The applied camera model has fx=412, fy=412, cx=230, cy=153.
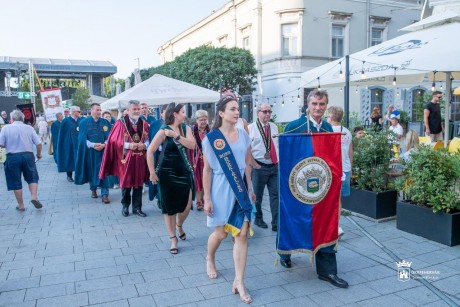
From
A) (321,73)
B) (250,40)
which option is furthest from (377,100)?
(321,73)

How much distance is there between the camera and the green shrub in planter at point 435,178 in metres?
4.98

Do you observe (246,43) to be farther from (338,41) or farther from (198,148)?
(198,148)

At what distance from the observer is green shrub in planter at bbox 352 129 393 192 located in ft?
20.8

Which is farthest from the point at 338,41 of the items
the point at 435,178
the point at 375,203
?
the point at 435,178

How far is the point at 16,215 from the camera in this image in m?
7.21

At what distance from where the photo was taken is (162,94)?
9.86m

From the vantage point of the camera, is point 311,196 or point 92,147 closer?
point 311,196

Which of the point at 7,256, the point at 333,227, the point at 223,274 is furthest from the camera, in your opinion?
the point at 7,256

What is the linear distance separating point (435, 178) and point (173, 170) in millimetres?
3262

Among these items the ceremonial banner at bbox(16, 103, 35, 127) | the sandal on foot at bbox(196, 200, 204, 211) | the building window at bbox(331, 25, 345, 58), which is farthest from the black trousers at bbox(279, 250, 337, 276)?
the building window at bbox(331, 25, 345, 58)

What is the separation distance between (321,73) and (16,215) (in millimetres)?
6369

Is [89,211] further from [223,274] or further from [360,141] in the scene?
[360,141]

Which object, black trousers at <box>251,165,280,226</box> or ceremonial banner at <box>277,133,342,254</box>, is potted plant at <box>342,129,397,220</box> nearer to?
black trousers at <box>251,165,280,226</box>

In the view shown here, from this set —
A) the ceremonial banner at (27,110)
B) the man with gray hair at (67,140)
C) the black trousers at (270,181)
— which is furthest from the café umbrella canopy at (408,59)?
the ceremonial banner at (27,110)
